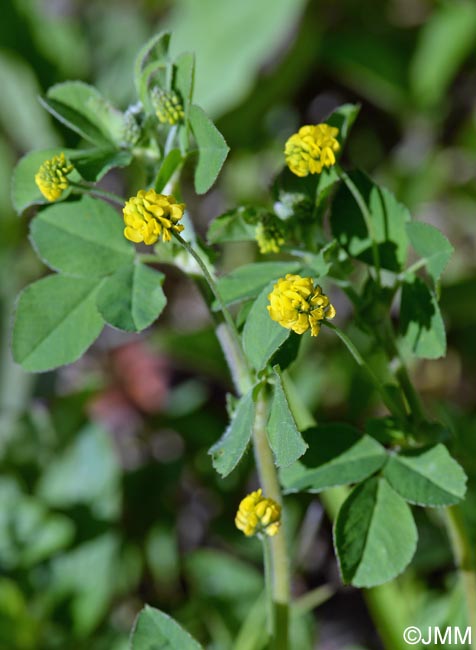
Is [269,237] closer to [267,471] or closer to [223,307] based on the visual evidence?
[223,307]

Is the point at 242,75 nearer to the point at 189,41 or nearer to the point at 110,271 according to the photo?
the point at 189,41

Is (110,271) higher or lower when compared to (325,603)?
higher

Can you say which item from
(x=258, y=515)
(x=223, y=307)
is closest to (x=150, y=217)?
(x=223, y=307)

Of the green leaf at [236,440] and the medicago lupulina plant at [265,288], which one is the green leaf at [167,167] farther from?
the green leaf at [236,440]

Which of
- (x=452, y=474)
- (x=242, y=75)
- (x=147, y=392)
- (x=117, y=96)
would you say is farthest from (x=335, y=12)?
(x=452, y=474)

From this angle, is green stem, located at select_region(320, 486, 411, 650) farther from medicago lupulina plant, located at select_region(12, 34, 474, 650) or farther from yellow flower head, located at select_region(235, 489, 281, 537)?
yellow flower head, located at select_region(235, 489, 281, 537)

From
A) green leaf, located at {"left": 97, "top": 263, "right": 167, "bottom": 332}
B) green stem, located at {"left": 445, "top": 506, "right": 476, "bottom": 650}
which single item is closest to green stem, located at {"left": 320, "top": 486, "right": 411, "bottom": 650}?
green stem, located at {"left": 445, "top": 506, "right": 476, "bottom": 650}

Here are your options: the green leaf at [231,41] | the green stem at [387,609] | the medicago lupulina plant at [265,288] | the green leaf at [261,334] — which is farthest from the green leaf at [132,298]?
the green leaf at [231,41]
